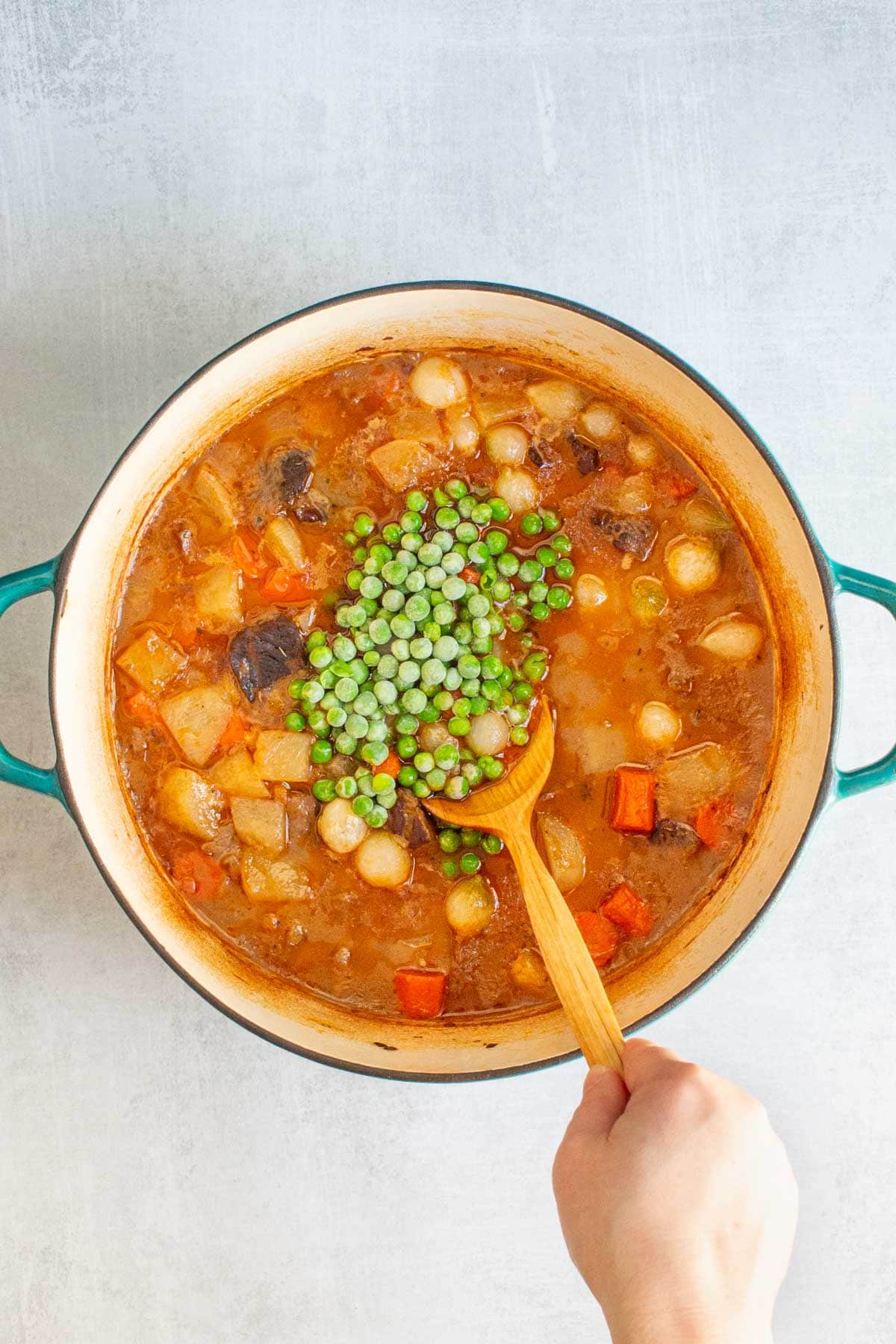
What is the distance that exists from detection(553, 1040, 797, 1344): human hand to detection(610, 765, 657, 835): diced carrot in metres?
0.81

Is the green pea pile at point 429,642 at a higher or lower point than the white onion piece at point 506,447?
lower

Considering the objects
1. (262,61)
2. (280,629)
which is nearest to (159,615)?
(280,629)

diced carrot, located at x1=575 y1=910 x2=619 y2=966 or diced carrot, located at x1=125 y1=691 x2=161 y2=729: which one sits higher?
diced carrot, located at x1=125 y1=691 x2=161 y2=729

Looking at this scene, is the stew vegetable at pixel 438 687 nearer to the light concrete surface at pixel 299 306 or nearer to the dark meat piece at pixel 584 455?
the dark meat piece at pixel 584 455

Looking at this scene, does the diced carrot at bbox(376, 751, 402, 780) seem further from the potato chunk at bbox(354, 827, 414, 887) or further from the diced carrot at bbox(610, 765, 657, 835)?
the diced carrot at bbox(610, 765, 657, 835)

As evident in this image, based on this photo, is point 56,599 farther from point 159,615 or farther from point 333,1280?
point 333,1280

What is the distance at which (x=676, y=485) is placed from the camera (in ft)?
9.40

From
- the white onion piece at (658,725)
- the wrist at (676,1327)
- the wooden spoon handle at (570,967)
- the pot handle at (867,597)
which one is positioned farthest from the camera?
the white onion piece at (658,725)

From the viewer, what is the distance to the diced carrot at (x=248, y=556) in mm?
2836

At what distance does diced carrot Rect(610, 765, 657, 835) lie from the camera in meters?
2.74

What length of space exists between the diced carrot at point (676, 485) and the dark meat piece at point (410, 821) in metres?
1.05

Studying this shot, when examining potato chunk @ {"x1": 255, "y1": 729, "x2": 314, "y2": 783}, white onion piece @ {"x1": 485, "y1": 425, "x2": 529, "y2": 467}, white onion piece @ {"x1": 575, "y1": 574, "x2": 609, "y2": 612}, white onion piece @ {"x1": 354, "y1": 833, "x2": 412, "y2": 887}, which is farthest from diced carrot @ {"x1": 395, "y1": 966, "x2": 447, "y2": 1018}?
white onion piece @ {"x1": 485, "y1": 425, "x2": 529, "y2": 467}

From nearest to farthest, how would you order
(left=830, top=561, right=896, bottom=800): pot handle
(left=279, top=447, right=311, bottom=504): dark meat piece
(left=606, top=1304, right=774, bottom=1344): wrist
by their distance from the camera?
(left=606, top=1304, right=774, bottom=1344): wrist, (left=830, top=561, right=896, bottom=800): pot handle, (left=279, top=447, right=311, bottom=504): dark meat piece

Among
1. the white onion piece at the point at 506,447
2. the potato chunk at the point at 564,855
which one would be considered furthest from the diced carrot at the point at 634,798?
the white onion piece at the point at 506,447
